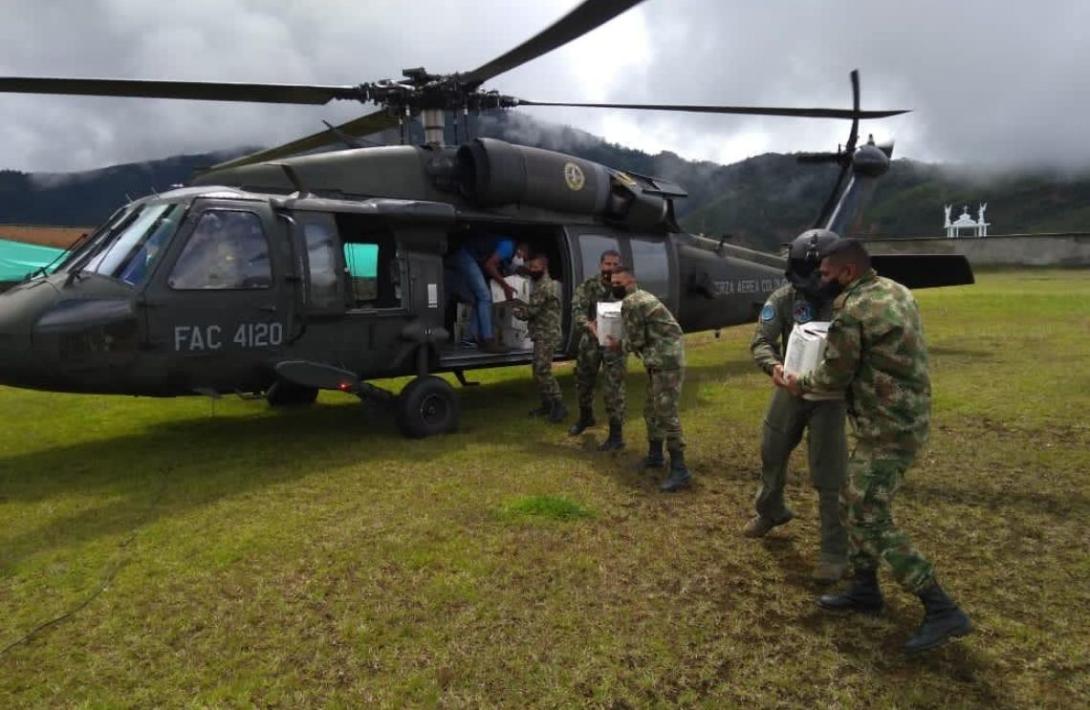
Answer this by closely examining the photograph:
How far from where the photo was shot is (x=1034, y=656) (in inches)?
131

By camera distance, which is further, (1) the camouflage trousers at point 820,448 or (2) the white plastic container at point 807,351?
(1) the camouflage trousers at point 820,448

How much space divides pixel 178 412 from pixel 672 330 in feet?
20.0

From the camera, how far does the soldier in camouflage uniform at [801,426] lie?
13.9ft

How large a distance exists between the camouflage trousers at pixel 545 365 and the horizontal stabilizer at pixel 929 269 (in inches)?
223

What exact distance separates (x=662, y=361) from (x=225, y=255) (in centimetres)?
382

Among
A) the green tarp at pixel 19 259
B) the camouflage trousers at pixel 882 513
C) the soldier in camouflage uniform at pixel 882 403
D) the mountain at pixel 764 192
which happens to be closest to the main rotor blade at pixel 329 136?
the soldier in camouflage uniform at pixel 882 403

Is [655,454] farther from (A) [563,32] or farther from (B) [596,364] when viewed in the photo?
(A) [563,32]

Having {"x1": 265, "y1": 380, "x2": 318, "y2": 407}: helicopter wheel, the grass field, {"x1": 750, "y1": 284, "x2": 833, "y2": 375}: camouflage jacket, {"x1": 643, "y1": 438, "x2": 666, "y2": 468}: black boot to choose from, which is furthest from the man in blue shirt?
{"x1": 750, "y1": 284, "x2": 833, "y2": 375}: camouflage jacket

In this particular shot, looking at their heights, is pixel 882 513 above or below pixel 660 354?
below

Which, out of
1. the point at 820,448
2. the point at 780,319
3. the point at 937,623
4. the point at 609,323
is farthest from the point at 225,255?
the point at 937,623

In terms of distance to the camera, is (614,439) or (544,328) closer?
(614,439)

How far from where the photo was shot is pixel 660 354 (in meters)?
5.89

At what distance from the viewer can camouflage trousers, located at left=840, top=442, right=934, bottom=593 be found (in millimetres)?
3361

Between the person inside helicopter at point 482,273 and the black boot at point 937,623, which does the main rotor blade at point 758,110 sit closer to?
the person inside helicopter at point 482,273
